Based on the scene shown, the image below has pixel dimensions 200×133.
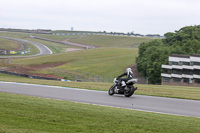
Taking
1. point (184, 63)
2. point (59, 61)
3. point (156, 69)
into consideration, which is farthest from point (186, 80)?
point (59, 61)

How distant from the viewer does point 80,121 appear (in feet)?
32.0

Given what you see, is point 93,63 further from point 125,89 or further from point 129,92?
point 129,92

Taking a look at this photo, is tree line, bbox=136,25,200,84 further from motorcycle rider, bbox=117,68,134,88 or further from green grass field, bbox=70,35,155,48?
green grass field, bbox=70,35,155,48

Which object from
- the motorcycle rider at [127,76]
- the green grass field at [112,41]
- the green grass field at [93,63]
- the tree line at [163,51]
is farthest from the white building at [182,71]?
the green grass field at [112,41]

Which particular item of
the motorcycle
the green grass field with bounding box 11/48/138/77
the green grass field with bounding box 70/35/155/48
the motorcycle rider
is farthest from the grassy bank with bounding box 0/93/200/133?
the green grass field with bounding box 70/35/155/48

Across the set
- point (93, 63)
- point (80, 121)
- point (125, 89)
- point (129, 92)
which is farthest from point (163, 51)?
point (80, 121)

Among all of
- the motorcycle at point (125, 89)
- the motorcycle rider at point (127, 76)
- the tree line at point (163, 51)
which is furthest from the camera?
the tree line at point (163, 51)

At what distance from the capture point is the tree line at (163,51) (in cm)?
6562

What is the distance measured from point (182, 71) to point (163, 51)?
11.1 metres

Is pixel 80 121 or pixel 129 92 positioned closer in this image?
pixel 80 121

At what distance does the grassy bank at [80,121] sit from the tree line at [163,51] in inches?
2121

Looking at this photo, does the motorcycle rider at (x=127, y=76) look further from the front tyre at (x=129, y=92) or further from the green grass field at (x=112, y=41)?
the green grass field at (x=112, y=41)

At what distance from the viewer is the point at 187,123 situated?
400 inches

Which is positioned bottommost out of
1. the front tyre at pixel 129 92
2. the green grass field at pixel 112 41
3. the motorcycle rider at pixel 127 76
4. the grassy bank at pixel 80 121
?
the front tyre at pixel 129 92
